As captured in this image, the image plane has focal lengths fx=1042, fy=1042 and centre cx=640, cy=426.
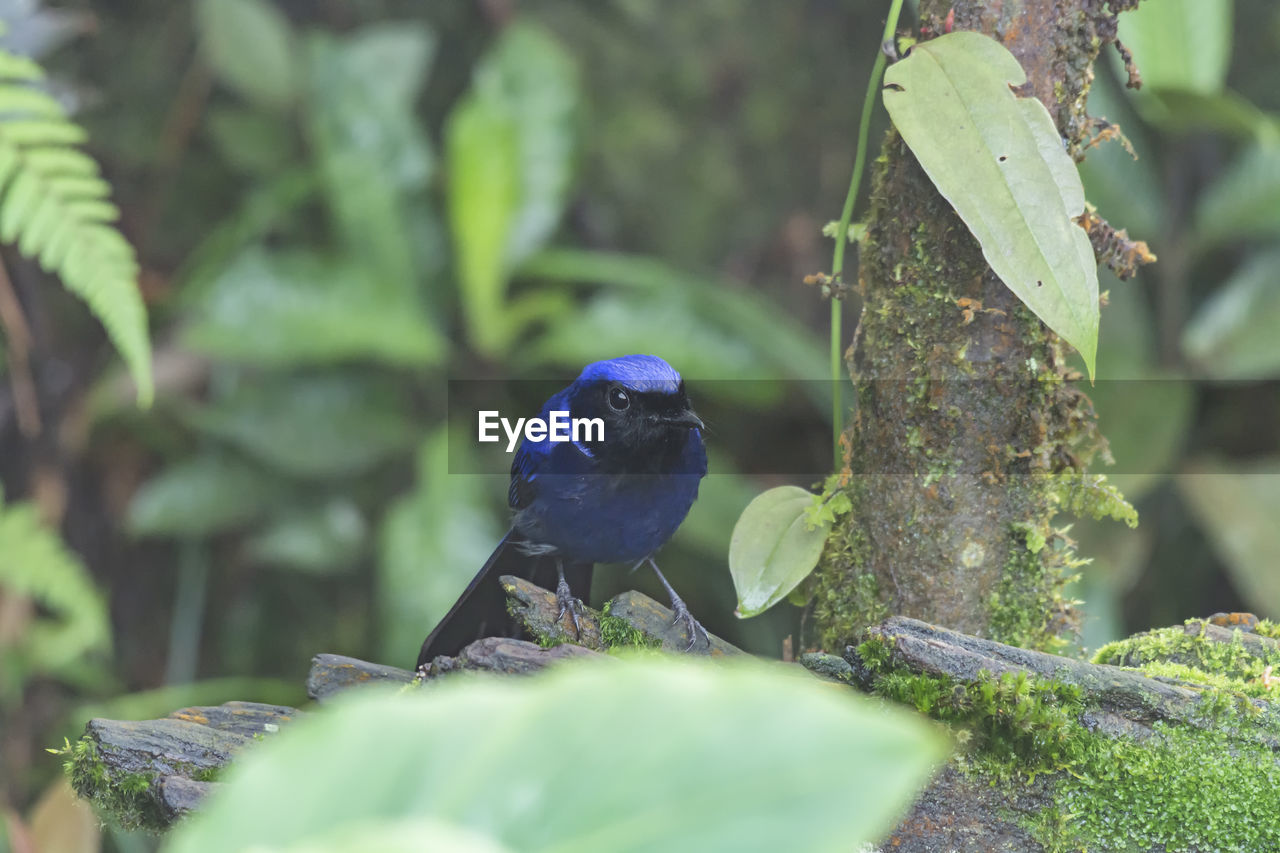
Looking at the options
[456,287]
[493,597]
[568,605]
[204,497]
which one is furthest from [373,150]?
[568,605]

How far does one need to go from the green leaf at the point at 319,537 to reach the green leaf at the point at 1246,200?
2.51m

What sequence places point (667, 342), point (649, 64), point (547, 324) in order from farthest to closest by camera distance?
point (649, 64), point (547, 324), point (667, 342)

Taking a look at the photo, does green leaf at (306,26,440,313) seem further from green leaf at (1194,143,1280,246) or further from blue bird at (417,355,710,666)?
green leaf at (1194,143,1280,246)

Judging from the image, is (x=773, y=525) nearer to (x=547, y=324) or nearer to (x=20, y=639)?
(x=547, y=324)

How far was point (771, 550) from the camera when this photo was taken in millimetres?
1246

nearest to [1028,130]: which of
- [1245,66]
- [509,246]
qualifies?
[509,246]

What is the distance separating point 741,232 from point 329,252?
4.25 feet

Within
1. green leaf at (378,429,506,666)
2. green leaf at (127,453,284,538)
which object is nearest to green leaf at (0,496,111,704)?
green leaf at (127,453,284,538)

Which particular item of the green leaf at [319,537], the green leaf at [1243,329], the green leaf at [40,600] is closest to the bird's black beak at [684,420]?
the green leaf at [40,600]

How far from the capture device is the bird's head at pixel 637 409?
3.85ft

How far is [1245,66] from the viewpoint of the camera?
11.1 feet

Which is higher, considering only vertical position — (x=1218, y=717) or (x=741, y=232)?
(x=741, y=232)

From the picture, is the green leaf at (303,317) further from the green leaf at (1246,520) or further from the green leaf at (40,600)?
the green leaf at (1246,520)

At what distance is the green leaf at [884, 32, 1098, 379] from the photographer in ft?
3.43
